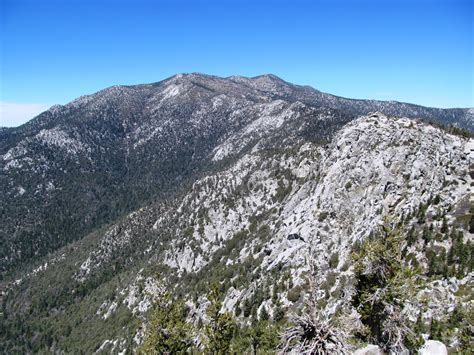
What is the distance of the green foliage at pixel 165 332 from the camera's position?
1471 inches

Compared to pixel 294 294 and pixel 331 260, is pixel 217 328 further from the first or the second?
pixel 331 260

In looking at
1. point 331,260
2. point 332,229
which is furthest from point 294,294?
point 332,229

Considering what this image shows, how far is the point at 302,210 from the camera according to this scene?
383ft

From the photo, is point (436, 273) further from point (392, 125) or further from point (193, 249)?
point (193, 249)

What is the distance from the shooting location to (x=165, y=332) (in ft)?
123

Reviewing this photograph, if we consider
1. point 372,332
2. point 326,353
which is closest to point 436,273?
point 372,332

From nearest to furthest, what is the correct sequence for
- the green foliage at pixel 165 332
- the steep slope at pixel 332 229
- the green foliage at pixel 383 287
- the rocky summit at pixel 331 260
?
1. the green foliage at pixel 383 287
2. the rocky summit at pixel 331 260
3. the green foliage at pixel 165 332
4. the steep slope at pixel 332 229

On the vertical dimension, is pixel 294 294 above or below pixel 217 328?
below

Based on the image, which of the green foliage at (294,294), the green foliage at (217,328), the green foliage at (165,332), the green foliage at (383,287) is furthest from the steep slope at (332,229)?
the green foliage at (217,328)

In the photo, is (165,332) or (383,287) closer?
(383,287)

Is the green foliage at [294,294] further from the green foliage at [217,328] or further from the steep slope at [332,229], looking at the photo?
the green foliage at [217,328]

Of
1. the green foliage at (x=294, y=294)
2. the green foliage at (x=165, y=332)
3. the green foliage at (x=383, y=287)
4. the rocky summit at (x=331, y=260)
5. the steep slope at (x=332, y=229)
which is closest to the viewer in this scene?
the green foliage at (x=383, y=287)

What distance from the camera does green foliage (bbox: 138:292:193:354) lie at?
3738 centimetres

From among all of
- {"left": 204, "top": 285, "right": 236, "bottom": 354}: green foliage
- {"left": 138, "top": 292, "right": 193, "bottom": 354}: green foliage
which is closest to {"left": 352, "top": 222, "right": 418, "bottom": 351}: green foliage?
{"left": 204, "top": 285, "right": 236, "bottom": 354}: green foliage
